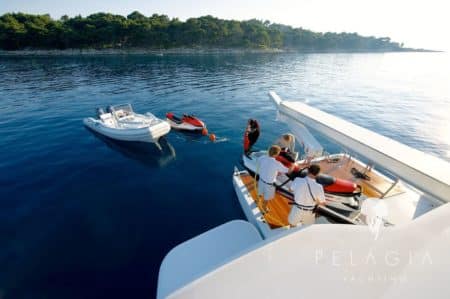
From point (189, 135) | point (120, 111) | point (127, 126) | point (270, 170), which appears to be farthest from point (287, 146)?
point (120, 111)

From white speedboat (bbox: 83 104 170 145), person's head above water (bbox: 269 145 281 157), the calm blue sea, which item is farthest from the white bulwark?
white speedboat (bbox: 83 104 170 145)

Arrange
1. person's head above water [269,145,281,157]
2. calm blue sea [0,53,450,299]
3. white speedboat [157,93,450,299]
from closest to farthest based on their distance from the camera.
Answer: white speedboat [157,93,450,299]
person's head above water [269,145,281,157]
calm blue sea [0,53,450,299]

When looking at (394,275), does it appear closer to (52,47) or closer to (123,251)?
(123,251)

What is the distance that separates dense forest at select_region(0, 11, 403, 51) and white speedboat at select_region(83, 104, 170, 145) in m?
82.6

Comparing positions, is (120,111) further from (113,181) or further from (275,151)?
(275,151)

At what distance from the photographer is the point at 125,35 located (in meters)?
83.0

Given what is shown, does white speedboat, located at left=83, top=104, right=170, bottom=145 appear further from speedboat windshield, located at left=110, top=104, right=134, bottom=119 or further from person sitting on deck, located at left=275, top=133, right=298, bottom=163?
person sitting on deck, located at left=275, top=133, right=298, bottom=163

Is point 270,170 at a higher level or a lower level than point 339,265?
lower

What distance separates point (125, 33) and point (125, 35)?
1.01 m

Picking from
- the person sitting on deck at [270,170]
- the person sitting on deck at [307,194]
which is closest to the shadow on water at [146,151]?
the person sitting on deck at [270,170]

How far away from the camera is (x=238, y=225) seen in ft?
19.5

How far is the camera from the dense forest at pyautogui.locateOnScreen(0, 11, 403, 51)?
71.8m

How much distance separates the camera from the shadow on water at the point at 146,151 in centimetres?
1205

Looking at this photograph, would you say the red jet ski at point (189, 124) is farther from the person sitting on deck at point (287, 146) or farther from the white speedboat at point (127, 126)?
the person sitting on deck at point (287, 146)
